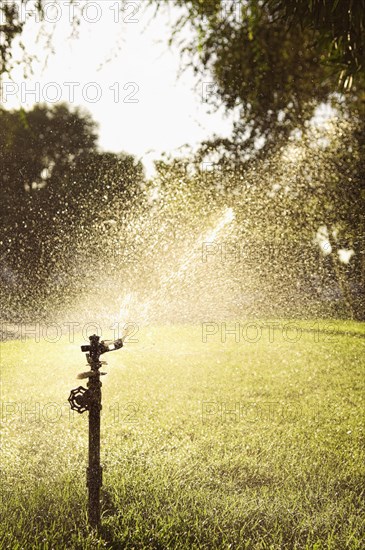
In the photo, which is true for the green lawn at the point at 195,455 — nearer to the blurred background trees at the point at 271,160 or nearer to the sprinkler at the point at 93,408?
the sprinkler at the point at 93,408

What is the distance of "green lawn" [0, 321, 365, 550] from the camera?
322 cm

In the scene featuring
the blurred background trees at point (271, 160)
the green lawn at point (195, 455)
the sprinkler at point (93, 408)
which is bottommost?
the green lawn at point (195, 455)

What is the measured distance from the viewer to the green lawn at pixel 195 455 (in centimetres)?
322

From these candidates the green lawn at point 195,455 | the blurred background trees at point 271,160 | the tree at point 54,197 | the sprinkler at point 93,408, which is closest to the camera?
the sprinkler at point 93,408

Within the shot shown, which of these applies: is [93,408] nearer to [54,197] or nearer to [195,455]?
[195,455]

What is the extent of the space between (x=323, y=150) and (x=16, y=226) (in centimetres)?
1118

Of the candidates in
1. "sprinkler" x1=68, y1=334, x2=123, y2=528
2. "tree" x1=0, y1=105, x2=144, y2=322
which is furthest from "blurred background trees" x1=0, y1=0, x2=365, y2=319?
"sprinkler" x1=68, y1=334, x2=123, y2=528

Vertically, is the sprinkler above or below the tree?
below

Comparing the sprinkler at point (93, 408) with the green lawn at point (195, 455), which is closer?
the sprinkler at point (93, 408)

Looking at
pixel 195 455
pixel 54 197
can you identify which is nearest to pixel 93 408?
pixel 195 455

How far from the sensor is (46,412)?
5.82 m

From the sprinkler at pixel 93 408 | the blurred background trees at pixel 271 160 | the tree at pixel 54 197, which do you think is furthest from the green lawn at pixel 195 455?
the tree at pixel 54 197

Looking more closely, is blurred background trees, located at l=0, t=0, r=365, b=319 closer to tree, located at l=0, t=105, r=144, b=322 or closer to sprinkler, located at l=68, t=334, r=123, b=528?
tree, located at l=0, t=105, r=144, b=322

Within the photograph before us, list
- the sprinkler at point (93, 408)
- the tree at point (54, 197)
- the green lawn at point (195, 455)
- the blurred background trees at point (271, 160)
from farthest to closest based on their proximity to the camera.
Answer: the tree at point (54, 197) < the blurred background trees at point (271, 160) < the green lawn at point (195, 455) < the sprinkler at point (93, 408)
